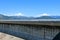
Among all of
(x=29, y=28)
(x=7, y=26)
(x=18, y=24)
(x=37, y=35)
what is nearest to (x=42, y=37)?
(x=37, y=35)

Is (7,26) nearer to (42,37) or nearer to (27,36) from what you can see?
(27,36)

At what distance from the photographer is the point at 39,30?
9.86 metres

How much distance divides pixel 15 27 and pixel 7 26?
789 mm

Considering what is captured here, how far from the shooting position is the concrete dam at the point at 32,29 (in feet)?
30.3

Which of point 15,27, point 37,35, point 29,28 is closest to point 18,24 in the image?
point 15,27

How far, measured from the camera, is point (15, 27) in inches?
444

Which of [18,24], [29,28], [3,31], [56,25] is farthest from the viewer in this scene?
[3,31]

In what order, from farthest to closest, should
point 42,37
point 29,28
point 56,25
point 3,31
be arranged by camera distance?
point 3,31 < point 29,28 < point 42,37 < point 56,25

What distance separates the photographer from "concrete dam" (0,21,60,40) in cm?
923

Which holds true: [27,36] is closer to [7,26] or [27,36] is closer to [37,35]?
[37,35]

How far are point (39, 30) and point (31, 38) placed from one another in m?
0.76

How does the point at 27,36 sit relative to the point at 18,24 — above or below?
below

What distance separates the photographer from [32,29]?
1020cm

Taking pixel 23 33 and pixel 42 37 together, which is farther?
pixel 23 33
